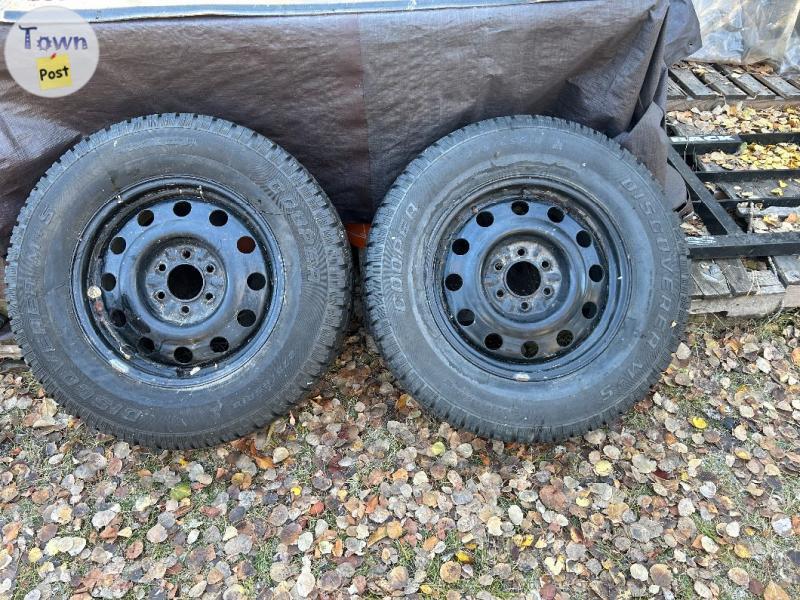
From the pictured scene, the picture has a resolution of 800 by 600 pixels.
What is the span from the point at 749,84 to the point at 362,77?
12.7ft

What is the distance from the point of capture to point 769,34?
558 cm

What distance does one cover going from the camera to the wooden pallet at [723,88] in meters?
5.05

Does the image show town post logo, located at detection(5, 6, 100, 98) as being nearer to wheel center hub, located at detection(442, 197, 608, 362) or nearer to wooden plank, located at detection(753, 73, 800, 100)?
wheel center hub, located at detection(442, 197, 608, 362)

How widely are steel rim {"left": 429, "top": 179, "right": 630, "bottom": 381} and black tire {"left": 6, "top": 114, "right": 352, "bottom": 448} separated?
1.71 feet

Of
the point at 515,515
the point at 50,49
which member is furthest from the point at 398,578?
the point at 50,49

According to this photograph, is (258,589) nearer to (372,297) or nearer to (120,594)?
(120,594)

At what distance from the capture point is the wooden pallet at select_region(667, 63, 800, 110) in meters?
5.05

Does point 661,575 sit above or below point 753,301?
below

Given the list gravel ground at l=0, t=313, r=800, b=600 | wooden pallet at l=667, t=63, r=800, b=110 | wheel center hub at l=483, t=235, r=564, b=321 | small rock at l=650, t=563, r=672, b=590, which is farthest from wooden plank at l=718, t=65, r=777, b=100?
small rock at l=650, t=563, r=672, b=590

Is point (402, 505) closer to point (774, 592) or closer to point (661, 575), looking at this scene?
point (661, 575)

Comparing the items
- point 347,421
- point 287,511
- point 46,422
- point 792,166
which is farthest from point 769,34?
point 46,422

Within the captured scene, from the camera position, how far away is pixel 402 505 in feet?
9.21

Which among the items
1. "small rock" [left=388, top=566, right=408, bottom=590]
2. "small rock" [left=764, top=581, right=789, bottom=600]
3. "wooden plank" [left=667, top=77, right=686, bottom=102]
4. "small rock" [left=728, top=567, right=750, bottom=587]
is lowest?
"small rock" [left=764, top=581, right=789, bottom=600]

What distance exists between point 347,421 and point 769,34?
16.6 ft
